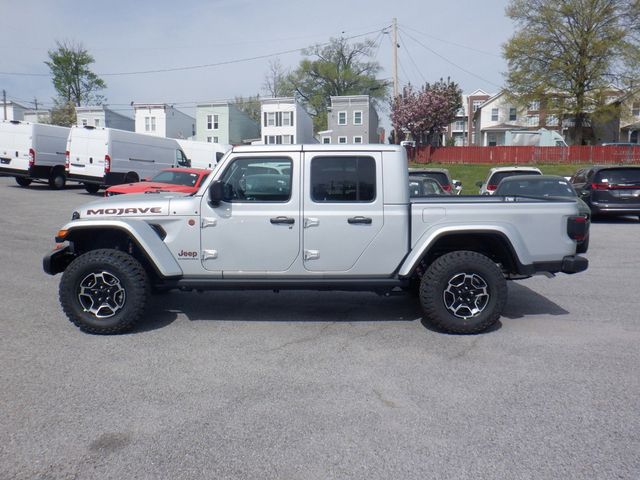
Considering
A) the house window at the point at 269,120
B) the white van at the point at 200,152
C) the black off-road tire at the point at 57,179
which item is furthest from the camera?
the house window at the point at 269,120

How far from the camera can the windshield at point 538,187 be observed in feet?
41.3

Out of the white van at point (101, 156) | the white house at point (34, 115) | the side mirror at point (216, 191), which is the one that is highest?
the white house at point (34, 115)

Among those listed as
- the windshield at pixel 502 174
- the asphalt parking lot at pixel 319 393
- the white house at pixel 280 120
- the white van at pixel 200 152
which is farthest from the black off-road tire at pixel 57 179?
the white house at pixel 280 120

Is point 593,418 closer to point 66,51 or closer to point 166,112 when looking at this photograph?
point 166,112

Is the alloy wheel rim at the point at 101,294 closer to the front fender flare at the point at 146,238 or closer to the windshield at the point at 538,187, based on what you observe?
the front fender flare at the point at 146,238

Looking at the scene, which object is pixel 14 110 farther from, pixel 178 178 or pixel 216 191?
pixel 216 191

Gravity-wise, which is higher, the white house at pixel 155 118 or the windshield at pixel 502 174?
the white house at pixel 155 118

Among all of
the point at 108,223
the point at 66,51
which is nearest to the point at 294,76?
the point at 66,51

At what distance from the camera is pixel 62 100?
69812 millimetres

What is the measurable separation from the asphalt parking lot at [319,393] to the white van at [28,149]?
18371 mm

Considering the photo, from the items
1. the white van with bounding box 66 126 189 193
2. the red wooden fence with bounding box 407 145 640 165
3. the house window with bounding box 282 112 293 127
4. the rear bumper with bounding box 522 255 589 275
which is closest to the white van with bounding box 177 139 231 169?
the white van with bounding box 66 126 189 193

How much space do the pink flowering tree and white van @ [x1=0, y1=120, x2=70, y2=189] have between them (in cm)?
2380

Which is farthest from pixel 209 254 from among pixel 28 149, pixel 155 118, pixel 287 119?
pixel 155 118

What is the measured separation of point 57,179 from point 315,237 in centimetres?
2198
